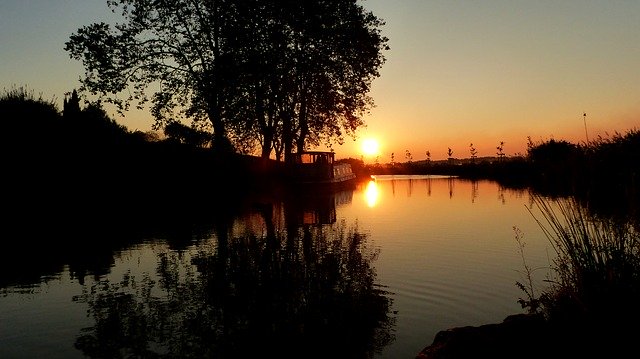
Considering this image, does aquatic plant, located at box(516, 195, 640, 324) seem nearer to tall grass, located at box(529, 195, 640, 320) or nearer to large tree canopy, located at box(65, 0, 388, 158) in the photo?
tall grass, located at box(529, 195, 640, 320)

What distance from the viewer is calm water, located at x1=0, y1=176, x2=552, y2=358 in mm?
7496

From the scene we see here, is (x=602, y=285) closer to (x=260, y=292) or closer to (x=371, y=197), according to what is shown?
(x=260, y=292)

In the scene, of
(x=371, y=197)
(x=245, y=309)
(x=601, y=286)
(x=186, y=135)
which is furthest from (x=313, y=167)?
(x=601, y=286)

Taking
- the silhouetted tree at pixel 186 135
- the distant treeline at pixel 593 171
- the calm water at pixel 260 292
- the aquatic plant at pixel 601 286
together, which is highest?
the silhouetted tree at pixel 186 135

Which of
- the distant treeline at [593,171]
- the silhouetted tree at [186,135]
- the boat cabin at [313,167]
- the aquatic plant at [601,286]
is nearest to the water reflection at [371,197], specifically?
the boat cabin at [313,167]

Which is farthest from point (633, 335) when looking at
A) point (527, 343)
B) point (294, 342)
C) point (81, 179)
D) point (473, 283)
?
point (81, 179)

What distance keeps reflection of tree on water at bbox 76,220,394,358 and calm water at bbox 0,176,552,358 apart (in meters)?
0.03

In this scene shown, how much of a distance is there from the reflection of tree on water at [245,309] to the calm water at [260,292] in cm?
3

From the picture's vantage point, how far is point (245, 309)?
29.4 ft

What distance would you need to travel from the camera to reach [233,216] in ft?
81.4

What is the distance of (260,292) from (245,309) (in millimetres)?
1029

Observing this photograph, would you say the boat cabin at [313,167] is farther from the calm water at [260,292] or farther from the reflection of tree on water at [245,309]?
the reflection of tree on water at [245,309]

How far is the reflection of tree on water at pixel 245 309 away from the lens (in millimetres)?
7254

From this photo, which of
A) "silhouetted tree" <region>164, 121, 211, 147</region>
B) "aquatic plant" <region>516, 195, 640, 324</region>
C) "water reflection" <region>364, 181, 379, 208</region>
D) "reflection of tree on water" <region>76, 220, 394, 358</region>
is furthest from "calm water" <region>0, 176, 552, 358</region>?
"silhouetted tree" <region>164, 121, 211, 147</region>
